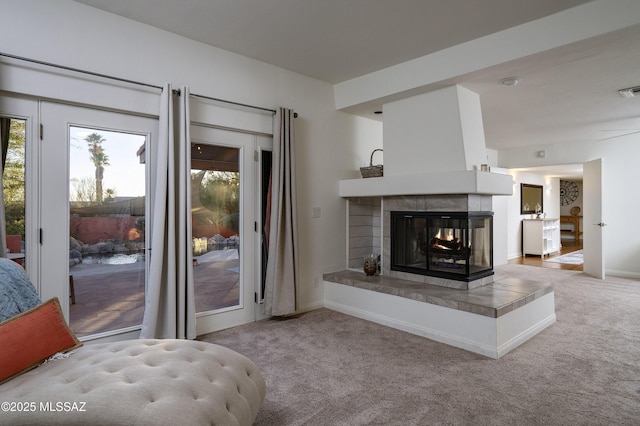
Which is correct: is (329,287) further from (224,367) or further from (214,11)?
(214,11)

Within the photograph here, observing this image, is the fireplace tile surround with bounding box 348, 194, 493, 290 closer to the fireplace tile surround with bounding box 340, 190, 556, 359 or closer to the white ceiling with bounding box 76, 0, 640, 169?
the fireplace tile surround with bounding box 340, 190, 556, 359

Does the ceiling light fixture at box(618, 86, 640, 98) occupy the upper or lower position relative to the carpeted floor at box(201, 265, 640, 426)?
upper

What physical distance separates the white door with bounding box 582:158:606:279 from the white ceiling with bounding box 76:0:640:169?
1.83 m

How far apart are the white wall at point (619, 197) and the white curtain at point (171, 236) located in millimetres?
6679

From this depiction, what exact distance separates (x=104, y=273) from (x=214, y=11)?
2.22 m

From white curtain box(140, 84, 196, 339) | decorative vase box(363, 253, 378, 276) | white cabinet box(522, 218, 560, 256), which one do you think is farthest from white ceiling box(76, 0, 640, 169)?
white cabinet box(522, 218, 560, 256)

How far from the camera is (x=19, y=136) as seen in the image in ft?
8.49

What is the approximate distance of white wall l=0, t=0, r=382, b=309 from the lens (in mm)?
2615

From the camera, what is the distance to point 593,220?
6.04 meters

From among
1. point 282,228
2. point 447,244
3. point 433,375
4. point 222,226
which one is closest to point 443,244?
point 447,244

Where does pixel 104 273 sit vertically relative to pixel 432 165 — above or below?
below

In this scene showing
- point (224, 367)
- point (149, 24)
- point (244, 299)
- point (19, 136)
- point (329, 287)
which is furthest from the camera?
point (329, 287)

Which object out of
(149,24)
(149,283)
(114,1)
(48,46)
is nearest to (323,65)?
(149,24)

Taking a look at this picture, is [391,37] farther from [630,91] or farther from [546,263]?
[546,263]
